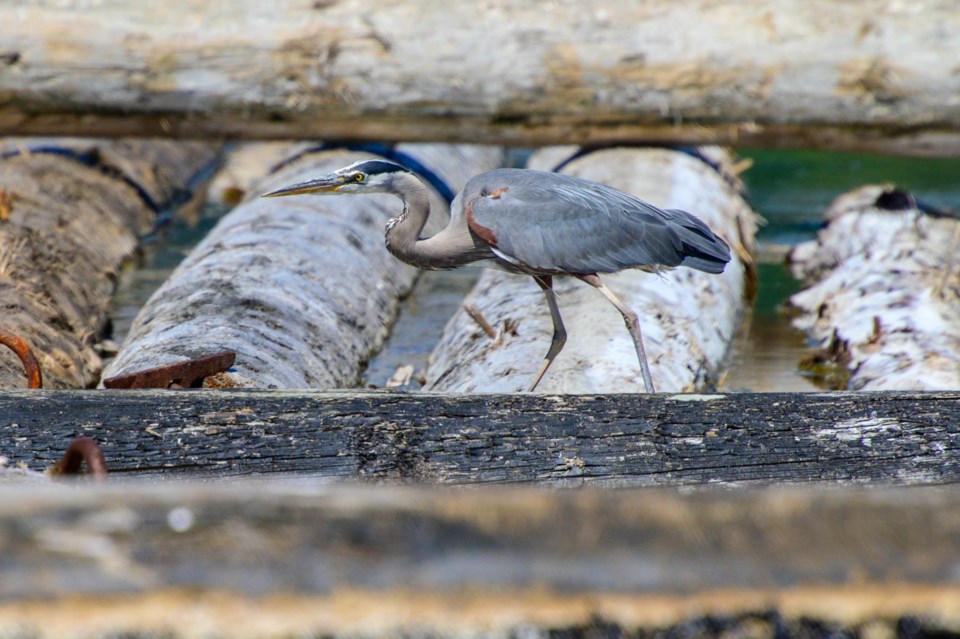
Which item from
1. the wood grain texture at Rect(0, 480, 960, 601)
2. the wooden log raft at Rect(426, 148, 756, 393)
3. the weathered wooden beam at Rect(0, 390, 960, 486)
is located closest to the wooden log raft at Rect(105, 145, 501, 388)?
the wooden log raft at Rect(426, 148, 756, 393)

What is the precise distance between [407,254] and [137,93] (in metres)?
2.89

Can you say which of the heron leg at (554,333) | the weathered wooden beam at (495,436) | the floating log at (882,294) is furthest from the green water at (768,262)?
the weathered wooden beam at (495,436)

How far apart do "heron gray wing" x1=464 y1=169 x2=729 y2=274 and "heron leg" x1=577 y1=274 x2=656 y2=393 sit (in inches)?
4.7

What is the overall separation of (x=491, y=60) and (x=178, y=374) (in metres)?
3.64

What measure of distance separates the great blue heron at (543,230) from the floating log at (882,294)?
1.32 meters

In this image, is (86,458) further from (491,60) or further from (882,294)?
(882,294)

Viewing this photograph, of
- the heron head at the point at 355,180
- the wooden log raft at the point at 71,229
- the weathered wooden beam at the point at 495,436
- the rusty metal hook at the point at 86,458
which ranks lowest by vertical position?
the wooden log raft at the point at 71,229

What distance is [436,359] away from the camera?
18.1 ft

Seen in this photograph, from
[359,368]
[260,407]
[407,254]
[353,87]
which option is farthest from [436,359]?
[260,407]

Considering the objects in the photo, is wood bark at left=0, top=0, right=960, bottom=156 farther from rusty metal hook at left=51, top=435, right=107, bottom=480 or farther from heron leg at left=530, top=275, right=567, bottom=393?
rusty metal hook at left=51, top=435, right=107, bottom=480

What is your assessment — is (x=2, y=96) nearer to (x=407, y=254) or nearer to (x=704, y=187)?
(x=407, y=254)

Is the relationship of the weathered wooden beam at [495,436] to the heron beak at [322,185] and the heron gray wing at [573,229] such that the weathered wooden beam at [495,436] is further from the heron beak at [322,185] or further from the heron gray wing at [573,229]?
the heron beak at [322,185]

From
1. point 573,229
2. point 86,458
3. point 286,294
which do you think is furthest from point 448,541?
point 286,294

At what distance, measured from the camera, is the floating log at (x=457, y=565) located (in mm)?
1300
